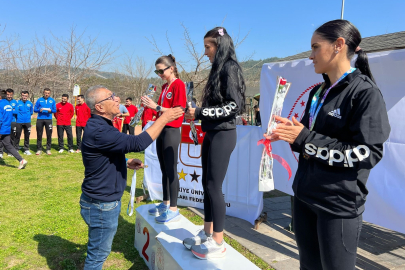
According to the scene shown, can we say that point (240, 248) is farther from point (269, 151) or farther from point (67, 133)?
point (67, 133)

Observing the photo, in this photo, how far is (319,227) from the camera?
1539 mm

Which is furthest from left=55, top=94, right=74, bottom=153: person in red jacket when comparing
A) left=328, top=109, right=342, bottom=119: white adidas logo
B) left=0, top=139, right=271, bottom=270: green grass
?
left=328, top=109, right=342, bottom=119: white adidas logo

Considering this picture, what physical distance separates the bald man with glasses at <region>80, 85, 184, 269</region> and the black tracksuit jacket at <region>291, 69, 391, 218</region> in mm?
1269

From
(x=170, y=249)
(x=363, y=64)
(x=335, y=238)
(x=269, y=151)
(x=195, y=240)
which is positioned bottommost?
(x=170, y=249)

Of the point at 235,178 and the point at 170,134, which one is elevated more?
the point at 170,134

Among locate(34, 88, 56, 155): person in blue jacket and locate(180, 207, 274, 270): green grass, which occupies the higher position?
locate(34, 88, 56, 155): person in blue jacket

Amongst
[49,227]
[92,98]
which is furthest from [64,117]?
[92,98]

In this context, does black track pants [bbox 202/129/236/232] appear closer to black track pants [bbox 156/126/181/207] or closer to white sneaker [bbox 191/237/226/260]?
white sneaker [bbox 191/237/226/260]

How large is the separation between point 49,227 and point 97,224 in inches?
94.4

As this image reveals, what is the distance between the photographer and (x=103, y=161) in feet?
7.64

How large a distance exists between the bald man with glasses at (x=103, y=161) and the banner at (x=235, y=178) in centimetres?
241

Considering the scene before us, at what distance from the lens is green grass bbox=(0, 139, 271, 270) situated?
3344 millimetres

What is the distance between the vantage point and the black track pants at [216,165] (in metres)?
2.47

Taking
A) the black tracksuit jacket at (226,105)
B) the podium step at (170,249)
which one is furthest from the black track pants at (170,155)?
the black tracksuit jacket at (226,105)
